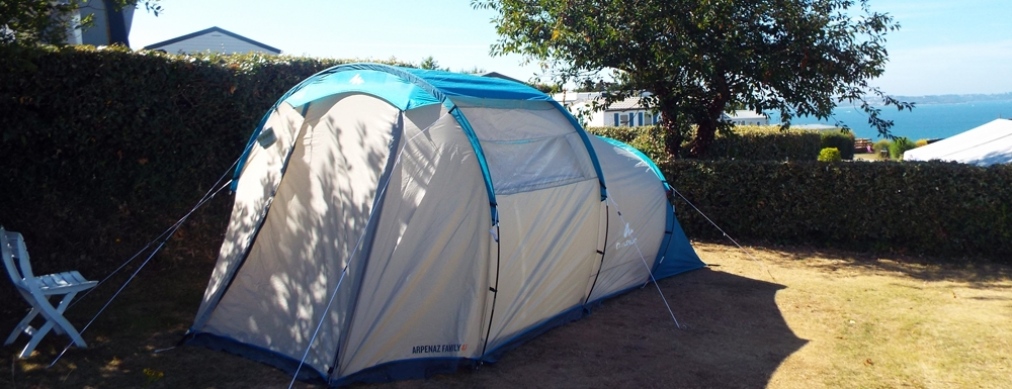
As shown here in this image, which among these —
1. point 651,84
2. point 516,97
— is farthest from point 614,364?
point 651,84

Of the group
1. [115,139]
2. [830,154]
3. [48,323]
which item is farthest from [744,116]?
[48,323]

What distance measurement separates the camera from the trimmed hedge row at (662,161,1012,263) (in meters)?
8.88

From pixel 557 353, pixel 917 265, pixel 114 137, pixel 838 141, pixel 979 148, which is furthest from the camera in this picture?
pixel 838 141

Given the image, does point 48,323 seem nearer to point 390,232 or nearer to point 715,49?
point 390,232

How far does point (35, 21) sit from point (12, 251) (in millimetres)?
1835

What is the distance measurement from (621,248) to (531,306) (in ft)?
5.33

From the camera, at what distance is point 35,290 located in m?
5.19

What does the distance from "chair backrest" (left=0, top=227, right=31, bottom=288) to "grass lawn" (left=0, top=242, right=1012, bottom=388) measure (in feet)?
1.95

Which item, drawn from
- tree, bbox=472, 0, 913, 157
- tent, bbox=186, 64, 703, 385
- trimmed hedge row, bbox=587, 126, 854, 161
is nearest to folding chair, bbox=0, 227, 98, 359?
tent, bbox=186, 64, 703, 385

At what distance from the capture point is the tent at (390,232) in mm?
4984

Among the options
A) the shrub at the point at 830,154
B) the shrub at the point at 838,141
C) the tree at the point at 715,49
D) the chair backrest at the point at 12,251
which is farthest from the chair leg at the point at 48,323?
the shrub at the point at 838,141

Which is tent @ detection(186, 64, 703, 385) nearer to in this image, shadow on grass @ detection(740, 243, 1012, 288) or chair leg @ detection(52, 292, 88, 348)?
chair leg @ detection(52, 292, 88, 348)

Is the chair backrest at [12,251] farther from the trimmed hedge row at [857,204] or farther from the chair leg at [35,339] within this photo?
the trimmed hedge row at [857,204]

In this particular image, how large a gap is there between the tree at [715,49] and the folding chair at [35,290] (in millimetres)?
6708
